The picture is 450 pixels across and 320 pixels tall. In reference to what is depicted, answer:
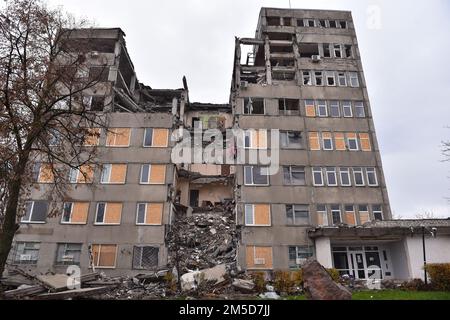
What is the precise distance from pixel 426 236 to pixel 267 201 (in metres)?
11.9

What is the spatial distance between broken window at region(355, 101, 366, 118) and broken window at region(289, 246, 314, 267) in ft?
47.1

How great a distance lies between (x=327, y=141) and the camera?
31.9m

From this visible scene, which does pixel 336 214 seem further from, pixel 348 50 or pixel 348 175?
pixel 348 50

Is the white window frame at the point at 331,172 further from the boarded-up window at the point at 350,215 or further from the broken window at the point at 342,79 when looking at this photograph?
the broken window at the point at 342,79

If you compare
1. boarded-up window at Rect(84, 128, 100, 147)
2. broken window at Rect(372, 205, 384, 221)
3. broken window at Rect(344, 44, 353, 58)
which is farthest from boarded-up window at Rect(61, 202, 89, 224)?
broken window at Rect(344, 44, 353, 58)

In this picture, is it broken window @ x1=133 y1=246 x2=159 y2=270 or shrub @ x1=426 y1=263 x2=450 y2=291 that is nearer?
shrub @ x1=426 y1=263 x2=450 y2=291

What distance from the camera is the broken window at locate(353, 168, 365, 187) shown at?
3038 cm

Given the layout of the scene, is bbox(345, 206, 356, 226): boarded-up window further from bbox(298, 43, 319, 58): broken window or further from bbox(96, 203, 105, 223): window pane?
bbox(96, 203, 105, 223): window pane

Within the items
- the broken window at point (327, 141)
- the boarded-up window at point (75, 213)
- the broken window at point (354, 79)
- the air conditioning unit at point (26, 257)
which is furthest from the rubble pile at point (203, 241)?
the broken window at point (354, 79)

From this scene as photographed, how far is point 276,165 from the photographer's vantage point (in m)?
30.5

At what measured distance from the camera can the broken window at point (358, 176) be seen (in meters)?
30.4

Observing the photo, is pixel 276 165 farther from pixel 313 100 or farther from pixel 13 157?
pixel 13 157

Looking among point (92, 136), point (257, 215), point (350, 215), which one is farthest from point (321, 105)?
point (92, 136)

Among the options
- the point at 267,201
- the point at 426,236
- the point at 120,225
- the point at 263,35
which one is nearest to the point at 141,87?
the point at 263,35
